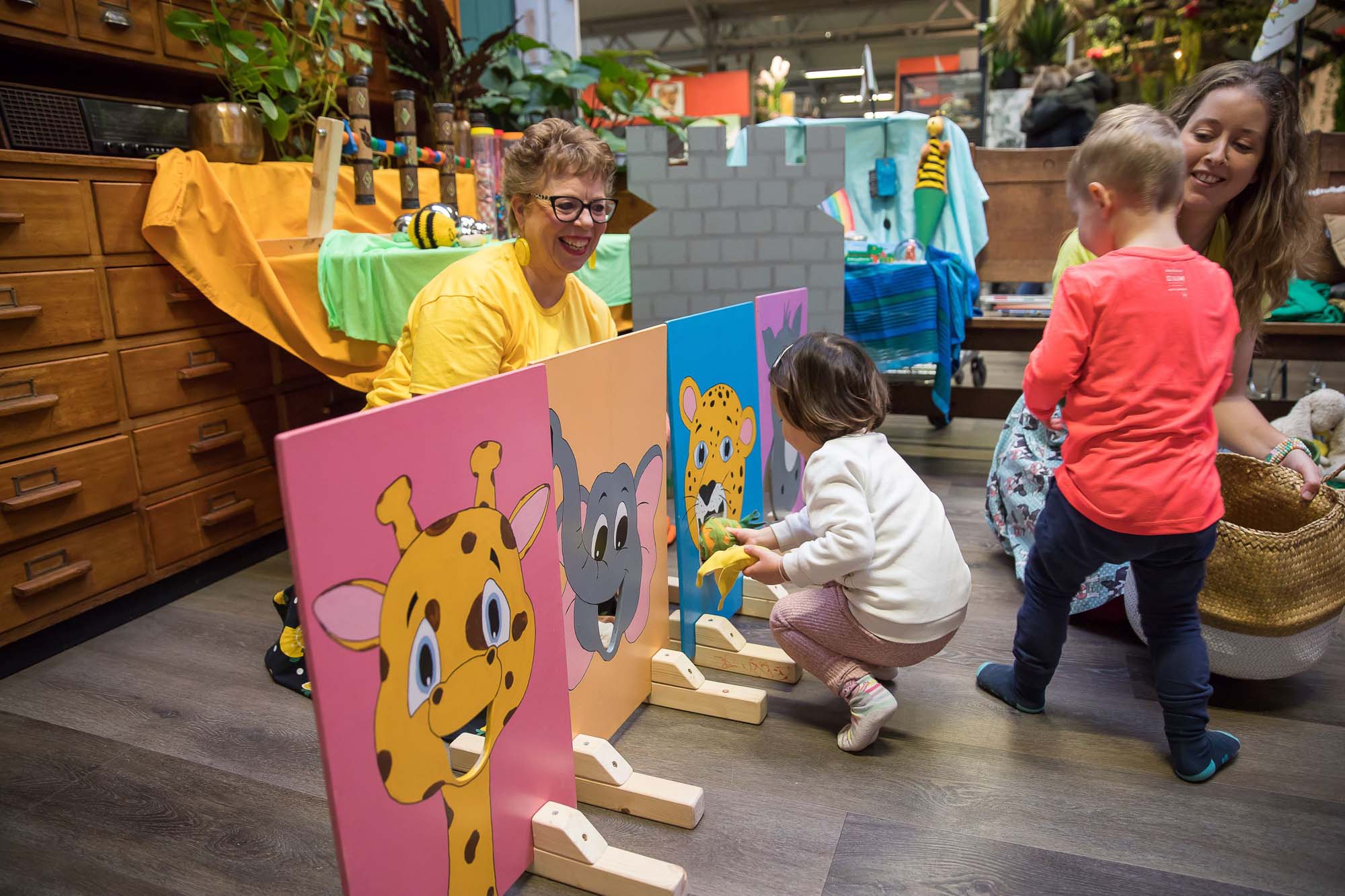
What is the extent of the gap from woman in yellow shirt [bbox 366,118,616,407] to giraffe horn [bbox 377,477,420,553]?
0.61 m

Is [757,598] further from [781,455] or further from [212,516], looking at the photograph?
[212,516]

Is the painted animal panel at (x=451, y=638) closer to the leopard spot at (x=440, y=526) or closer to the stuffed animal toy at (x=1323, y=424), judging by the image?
the leopard spot at (x=440, y=526)

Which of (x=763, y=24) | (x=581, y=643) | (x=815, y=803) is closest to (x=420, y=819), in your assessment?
(x=581, y=643)

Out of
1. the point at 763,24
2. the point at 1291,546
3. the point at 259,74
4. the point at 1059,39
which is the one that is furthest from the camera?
the point at 763,24

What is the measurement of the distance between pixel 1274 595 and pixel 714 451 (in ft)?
3.47

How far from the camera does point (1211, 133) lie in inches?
64.5

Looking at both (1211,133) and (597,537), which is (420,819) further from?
(1211,133)

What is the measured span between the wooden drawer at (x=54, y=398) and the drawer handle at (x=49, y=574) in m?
0.27

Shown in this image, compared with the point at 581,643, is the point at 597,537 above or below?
above

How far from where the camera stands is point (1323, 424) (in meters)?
2.42

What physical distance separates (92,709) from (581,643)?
3.62 ft

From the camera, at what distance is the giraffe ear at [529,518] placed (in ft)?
3.85

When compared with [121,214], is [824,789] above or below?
below

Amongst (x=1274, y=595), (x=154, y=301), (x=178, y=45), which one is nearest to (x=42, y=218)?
(x=154, y=301)
